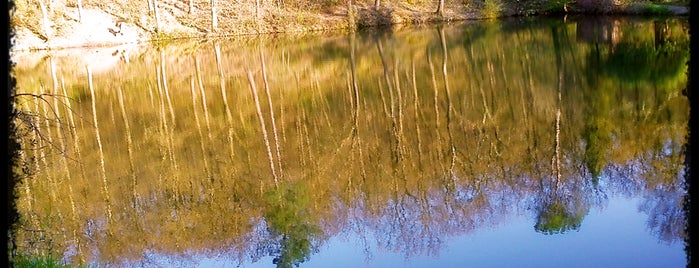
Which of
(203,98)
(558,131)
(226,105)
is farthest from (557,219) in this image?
(203,98)

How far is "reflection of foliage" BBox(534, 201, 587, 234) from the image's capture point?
31.1ft

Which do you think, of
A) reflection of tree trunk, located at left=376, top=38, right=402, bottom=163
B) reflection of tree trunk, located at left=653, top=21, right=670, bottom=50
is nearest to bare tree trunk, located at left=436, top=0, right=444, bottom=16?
reflection of tree trunk, located at left=653, top=21, right=670, bottom=50

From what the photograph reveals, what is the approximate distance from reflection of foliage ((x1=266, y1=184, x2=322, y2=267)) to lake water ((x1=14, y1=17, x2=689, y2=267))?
4cm

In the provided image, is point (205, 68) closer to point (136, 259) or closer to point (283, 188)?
point (283, 188)

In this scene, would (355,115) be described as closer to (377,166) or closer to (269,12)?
(377,166)

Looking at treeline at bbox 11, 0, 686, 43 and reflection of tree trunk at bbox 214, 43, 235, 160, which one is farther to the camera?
treeline at bbox 11, 0, 686, 43

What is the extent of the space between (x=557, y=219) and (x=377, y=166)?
4845 millimetres

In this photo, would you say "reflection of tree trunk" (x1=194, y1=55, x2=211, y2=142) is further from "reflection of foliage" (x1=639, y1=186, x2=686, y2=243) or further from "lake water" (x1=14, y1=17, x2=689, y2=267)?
"reflection of foliage" (x1=639, y1=186, x2=686, y2=243)

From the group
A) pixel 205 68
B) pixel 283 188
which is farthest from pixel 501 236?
pixel 205 68

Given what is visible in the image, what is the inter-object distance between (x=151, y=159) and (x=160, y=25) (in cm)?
3562

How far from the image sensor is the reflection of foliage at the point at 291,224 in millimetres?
9414

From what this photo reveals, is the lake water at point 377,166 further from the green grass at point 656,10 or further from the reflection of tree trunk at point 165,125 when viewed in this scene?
the green grass at point 656,10

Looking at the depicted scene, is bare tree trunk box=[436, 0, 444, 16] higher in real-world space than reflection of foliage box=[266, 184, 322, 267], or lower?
higher

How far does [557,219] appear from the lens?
995 cm
